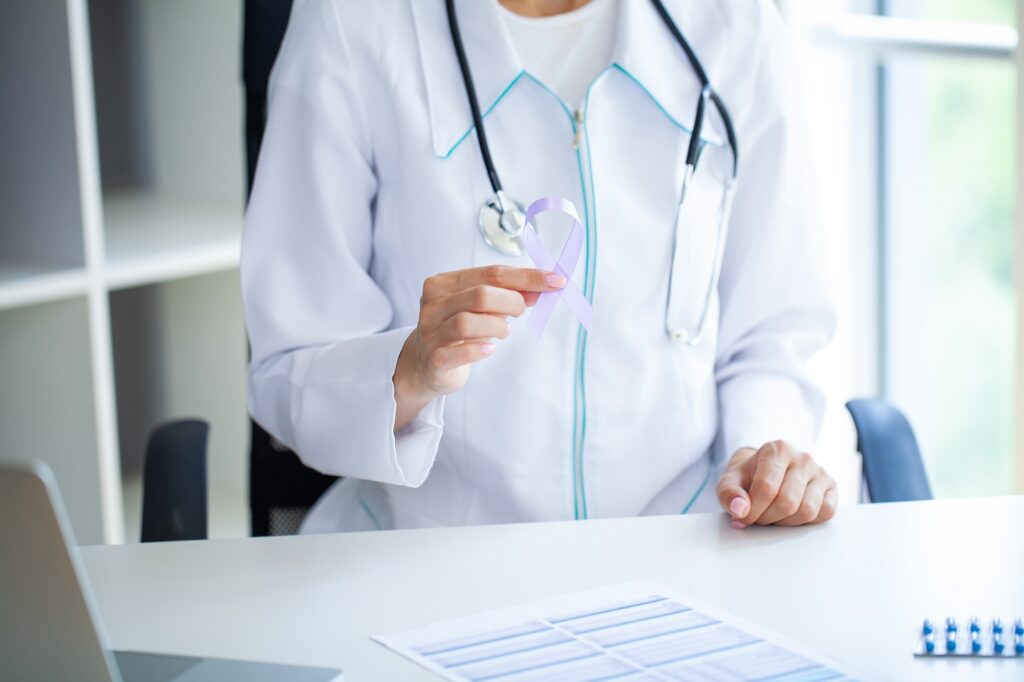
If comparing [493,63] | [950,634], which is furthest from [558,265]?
[950,634]

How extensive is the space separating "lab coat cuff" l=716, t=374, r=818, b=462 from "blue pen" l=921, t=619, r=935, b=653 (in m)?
0.42

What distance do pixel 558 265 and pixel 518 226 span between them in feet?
0.57

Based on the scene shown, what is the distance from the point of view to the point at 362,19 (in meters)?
1.20

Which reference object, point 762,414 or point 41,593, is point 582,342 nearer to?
point 762,414

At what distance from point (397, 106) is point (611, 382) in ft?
1.06

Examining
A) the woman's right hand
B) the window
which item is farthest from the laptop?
the window

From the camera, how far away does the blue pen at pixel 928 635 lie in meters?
0.73

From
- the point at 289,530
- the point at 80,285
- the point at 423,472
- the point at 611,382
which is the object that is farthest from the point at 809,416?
the point at 80,285

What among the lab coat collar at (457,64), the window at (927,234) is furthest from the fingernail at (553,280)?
the window at (927,234)

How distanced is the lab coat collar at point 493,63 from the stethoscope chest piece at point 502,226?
7 cm

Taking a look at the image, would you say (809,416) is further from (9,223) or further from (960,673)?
(9,223)

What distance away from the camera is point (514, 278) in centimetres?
92

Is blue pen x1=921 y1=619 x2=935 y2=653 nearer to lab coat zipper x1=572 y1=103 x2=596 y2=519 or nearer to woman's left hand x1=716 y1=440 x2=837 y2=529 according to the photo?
woman's left hand x1=716 y1=440 x2=837 y2=529

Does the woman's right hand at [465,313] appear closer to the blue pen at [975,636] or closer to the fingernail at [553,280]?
the fingernail at [553,280]
